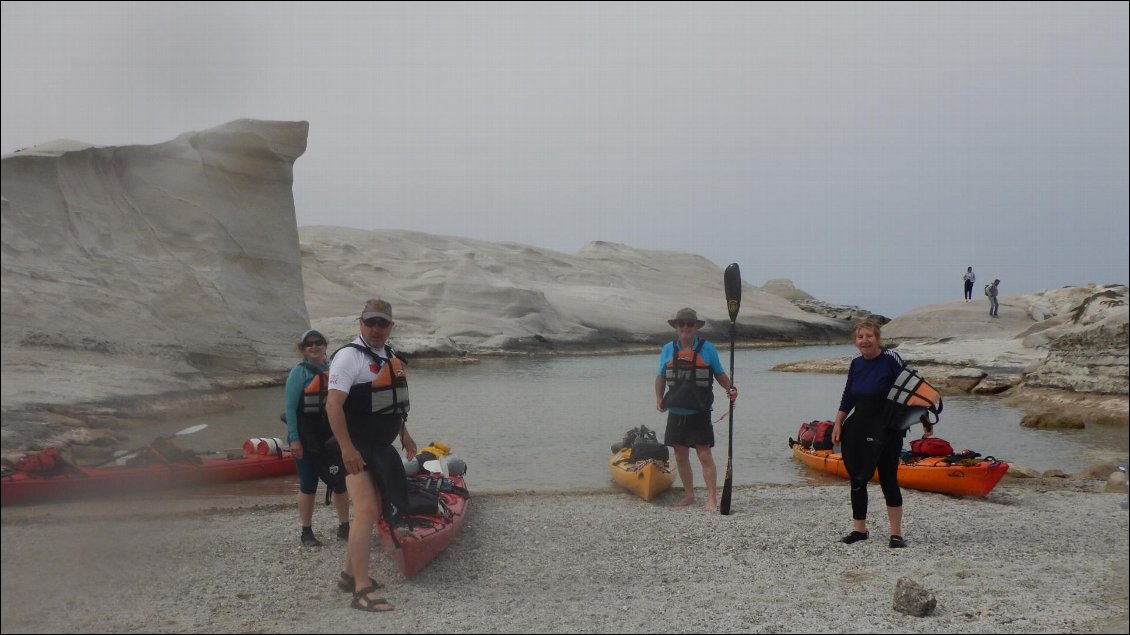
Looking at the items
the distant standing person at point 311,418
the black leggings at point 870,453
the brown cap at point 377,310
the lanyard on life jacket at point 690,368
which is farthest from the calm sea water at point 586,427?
the lanyard on life jacket at point 690,368

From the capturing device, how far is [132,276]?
638 cm

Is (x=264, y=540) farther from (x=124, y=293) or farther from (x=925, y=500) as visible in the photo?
(x=925, y=500)

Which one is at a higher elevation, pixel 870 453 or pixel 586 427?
pixel 870 453

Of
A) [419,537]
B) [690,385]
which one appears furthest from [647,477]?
[419,537]

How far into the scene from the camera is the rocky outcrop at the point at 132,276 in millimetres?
4793

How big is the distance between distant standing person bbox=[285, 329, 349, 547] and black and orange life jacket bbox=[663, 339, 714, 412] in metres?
2.77

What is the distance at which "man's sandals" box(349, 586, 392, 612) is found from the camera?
4316 millimetres

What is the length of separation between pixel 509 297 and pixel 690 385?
33.1 m

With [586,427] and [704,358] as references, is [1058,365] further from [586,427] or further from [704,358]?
[704,358]

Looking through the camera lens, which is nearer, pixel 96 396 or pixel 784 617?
pixel 784 617

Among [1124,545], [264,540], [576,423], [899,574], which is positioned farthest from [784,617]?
[576,423]

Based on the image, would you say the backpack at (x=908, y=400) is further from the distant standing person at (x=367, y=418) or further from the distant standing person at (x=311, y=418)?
the distant standing person at (x=311, y=418)

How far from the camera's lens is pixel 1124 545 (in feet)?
18.7

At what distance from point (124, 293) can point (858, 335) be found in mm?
5230
